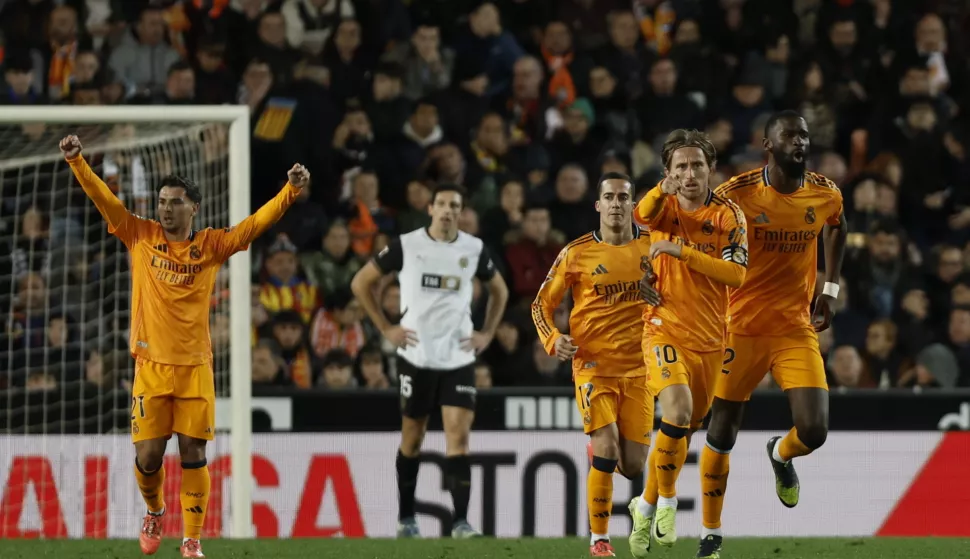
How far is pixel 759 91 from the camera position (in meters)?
14.6

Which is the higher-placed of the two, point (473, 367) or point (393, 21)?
point (393, 21)

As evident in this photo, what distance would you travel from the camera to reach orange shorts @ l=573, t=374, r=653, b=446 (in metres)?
8.73

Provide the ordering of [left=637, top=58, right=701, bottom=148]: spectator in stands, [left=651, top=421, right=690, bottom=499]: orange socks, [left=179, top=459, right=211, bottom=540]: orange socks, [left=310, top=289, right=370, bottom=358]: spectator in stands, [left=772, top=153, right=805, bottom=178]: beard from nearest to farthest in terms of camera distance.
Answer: [left=651, top=421, right=690, bottom=499]: orange socks → [left=772, top=153, right=805, bottom=178]: beard → [left=179, top=459, right=211, bottom=540]: orange socks → [left=310, top=289, right=370, bottom=358]: spectator in stands → [left=637, top=58, right=701, bottom=148]: spectator in stands

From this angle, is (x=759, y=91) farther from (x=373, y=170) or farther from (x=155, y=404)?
(x=155, y=404)

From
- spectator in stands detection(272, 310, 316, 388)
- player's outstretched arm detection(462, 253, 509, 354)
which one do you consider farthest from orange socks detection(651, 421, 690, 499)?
spectator in stands detection(272, 310, 316, 388)

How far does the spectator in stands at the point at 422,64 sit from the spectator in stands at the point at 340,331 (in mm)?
2539

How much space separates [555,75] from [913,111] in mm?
3250

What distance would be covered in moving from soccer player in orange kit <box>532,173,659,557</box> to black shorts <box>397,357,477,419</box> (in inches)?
74.8

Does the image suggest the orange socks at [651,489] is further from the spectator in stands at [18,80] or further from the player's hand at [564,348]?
the spectator in stands at [18,80]

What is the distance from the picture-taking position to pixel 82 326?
11859 millimetres

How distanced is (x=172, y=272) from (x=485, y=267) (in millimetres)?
3003

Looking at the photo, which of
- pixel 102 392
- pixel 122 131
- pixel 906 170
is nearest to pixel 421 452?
pixel 102 392

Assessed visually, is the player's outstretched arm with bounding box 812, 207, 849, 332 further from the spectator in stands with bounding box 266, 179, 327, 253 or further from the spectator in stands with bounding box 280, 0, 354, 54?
the spectator in stands with bounding box 280, 0, 354, 54

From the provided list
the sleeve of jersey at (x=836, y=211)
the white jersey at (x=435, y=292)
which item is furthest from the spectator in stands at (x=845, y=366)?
the sleeve of jersey at (x=836, y=211)
